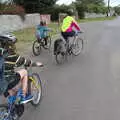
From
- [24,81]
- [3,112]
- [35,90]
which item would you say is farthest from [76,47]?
[3,112]

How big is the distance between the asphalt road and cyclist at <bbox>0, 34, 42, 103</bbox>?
2.32 feet

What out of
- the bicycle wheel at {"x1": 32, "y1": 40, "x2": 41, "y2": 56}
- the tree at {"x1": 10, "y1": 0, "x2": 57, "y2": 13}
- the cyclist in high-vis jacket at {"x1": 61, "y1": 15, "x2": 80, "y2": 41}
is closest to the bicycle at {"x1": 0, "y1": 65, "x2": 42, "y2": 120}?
the cyclist in high-vis jacket at {"x1": 61, "y1": 15, "x2": 80, "y2": 41}

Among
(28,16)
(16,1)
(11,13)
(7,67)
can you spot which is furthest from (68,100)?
(16,1)

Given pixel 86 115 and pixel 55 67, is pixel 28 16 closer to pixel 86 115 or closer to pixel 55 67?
pixel 55 67

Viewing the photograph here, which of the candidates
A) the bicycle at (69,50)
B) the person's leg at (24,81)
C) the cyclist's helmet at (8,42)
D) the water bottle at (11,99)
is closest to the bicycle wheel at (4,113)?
the water bottle at (11,99)

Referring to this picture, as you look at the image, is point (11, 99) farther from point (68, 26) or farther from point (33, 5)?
point (33, 5)

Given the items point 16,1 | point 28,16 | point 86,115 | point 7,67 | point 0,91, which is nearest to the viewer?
point 0,91

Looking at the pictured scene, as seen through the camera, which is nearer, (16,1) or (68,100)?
(68,100)

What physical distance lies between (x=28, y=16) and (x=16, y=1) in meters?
12.7

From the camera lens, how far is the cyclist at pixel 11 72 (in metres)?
5.49

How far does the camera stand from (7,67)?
5.74 m

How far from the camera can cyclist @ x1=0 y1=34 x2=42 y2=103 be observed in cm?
549

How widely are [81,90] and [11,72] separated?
104 inches

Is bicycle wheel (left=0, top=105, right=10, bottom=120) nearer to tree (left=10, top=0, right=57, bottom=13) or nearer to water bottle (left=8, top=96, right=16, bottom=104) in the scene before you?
water bottle (left=8, top=96, right=16, bottom=104)
